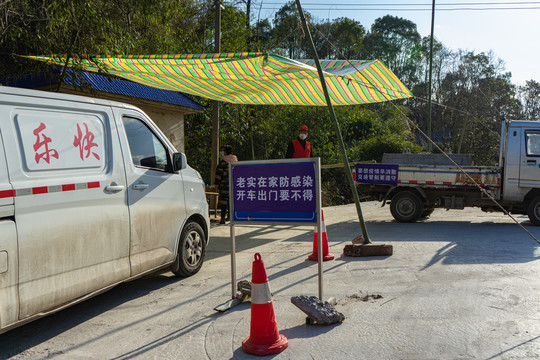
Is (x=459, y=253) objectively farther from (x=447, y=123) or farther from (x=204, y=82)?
(x=447, y=123)

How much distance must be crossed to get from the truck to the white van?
6803 millimetres

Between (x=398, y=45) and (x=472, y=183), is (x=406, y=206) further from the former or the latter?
(x=398, y=45)

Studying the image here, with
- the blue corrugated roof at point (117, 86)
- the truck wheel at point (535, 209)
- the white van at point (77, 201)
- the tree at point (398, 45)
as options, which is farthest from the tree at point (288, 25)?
the white van at point (77, 201)

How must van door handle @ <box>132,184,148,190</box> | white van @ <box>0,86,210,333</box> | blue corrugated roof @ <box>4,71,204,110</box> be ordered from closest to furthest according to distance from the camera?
white van @ <box>0,86,210,333</box>, van door handle @ <box>132,184,148,190</box>, blue corrugated roof @ <box>4,71,204,110</box>

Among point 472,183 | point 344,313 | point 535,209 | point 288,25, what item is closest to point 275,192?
point 344,313

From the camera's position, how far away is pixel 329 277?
19.6 feet

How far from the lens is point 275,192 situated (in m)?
4.79

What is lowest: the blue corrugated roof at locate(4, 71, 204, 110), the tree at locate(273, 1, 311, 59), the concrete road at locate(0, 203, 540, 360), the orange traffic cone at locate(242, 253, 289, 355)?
the concrete road at locate(0, 203, 540, 360)

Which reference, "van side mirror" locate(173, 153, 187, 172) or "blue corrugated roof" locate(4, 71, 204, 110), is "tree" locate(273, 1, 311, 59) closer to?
"blue corrugated roof" locate(4, 71, 204, 110)

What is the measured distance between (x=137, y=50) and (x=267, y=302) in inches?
332

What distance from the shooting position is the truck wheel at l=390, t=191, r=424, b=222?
36.5 feet

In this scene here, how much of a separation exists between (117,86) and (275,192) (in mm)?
6723

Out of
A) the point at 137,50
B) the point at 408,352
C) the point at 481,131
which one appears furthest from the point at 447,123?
the point at 408,352

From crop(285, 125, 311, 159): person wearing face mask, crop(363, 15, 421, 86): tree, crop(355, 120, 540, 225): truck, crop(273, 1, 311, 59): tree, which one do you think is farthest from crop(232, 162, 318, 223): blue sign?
crop(363, 15, 421, 86): tree
